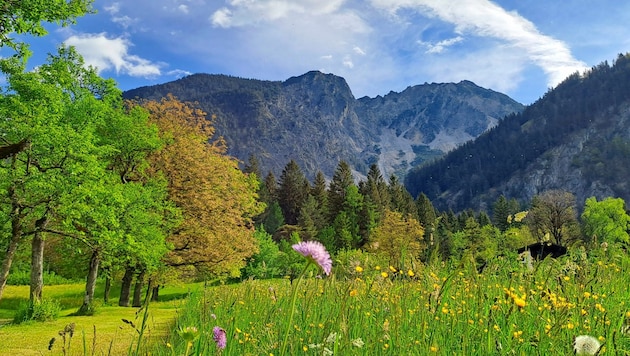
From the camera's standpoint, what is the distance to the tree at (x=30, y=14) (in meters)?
13.7

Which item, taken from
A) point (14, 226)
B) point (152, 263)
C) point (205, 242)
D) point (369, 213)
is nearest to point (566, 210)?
point (369, 213)

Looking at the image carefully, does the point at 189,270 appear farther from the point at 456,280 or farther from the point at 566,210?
the point at 566,210

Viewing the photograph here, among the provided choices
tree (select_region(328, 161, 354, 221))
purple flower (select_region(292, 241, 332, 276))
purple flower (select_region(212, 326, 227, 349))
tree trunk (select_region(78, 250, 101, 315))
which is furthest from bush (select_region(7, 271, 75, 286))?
purple flower (select_region(292, 241, 332, 276))

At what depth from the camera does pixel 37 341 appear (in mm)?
11164

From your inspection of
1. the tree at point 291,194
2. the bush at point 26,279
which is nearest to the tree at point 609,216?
the tree at point 291,194

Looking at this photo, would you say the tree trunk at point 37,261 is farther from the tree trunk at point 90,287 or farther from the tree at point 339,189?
the tree at point 339,189

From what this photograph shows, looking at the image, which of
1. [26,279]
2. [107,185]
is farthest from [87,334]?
[26,279]

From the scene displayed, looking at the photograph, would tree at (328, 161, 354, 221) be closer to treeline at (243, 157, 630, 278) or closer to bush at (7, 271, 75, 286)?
treeline at (243, 157, 630, 278)

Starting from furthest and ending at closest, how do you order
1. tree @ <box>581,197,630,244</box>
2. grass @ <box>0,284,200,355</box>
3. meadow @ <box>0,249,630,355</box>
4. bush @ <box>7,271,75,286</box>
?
tree @ <box>581,197,630,244</box>, bush @ <box>7,271,75,286</box>, grass @ <box>0,284,200,355</box>, meadow @ <box>0,249,630,355</box>

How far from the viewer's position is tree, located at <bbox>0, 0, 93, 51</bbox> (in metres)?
13.7

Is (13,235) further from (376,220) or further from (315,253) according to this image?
(376,220)

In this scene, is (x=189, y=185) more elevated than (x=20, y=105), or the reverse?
(x=20, y=105)

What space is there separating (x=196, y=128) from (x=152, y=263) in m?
8.80

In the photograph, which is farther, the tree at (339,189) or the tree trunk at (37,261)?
the tree at (339,189)
